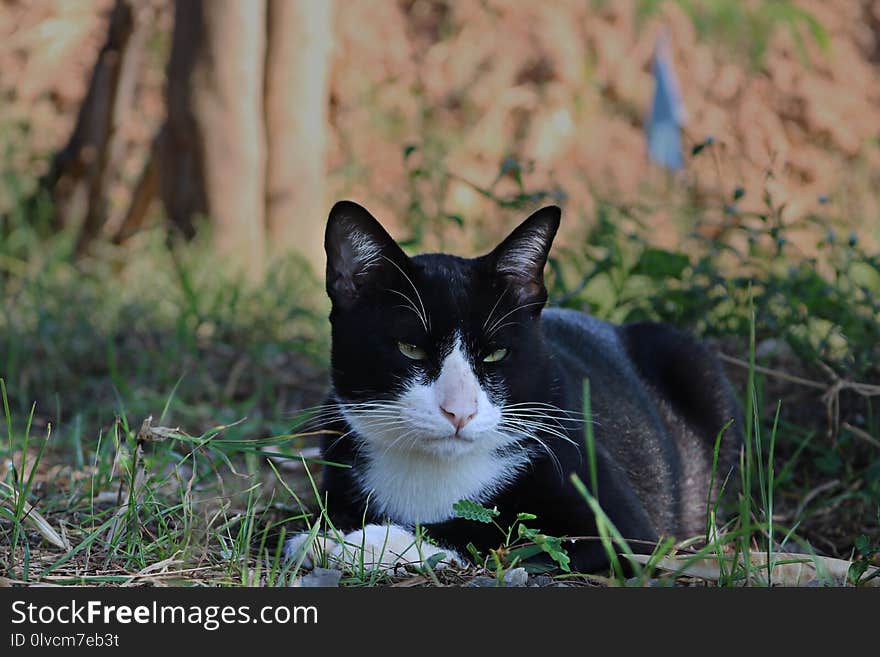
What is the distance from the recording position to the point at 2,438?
315 cm

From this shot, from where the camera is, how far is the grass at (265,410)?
1926 mm

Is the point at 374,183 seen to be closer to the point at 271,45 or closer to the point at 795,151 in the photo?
the point at 271,45

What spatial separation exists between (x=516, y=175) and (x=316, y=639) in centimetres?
201

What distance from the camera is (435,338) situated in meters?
2.12

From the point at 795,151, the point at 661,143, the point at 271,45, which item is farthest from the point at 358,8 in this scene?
the point at 795,151

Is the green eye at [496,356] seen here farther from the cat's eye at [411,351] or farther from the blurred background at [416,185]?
the blurred background at [416,185]

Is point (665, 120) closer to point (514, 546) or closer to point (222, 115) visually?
point (222, 115)

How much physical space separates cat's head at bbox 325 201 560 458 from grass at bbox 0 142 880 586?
0.20 meters

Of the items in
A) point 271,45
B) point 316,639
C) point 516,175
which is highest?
point 271,45

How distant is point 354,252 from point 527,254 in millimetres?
396

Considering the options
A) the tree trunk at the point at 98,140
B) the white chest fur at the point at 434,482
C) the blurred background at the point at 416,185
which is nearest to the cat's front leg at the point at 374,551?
the white chest fur at the point at 434,482

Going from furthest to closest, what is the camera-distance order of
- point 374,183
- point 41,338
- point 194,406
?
1. point 374,183
2. point 41,338
3. point 194,406

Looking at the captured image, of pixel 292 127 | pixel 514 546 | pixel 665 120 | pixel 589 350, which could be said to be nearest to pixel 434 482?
pixel 514 546

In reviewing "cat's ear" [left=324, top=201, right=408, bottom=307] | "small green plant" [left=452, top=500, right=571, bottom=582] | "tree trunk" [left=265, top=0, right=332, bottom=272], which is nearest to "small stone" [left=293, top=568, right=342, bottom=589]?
"small green plant" [left=452, top=500, right=571, bottom=582]
